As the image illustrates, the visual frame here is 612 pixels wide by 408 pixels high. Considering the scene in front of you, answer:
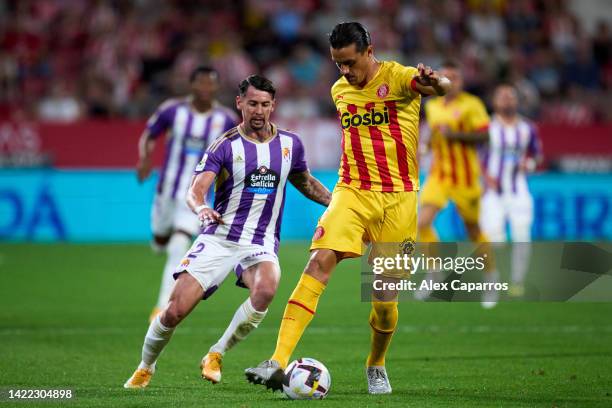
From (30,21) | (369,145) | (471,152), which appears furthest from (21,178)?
(369,145)

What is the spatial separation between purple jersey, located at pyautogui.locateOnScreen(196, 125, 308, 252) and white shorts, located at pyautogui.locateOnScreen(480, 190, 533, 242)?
5.92m

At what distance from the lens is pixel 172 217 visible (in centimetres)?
1127

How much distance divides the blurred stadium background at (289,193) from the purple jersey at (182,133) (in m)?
1.40

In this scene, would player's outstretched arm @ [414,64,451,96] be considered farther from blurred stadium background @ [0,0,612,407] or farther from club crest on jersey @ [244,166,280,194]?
blurred stadium background @ [0,0,612,407]

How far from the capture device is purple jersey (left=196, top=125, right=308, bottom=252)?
7426 mm

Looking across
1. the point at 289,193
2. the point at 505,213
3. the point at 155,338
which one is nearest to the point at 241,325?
the point at 155,338

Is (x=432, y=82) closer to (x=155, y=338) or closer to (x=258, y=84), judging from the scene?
(x=258, y=84)

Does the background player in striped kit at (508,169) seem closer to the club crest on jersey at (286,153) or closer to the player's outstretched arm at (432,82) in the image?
the club crest on jersey at (286,153)

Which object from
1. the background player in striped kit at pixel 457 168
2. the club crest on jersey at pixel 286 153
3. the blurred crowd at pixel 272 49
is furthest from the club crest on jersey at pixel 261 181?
the blurred crowd at pixel 272 49

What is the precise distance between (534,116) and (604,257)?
36.5 ft

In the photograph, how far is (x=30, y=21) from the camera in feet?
68.2

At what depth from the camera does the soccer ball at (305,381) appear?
262 inches

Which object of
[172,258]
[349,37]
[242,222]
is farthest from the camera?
[172,258]

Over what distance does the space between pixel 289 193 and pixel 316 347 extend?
9.45m
